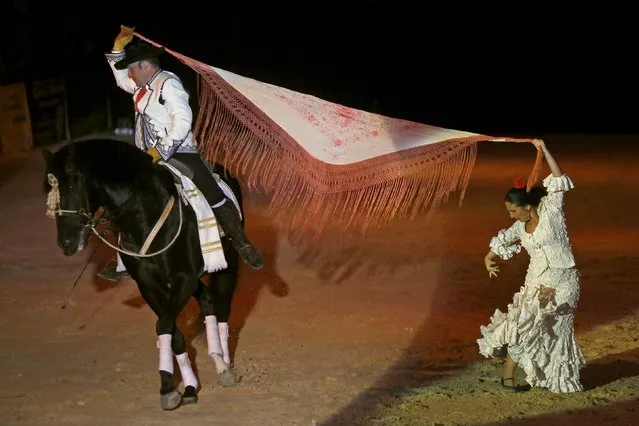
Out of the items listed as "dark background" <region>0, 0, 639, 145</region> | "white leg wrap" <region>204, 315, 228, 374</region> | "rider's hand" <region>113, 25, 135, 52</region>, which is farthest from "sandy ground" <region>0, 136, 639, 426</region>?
"dark background" <region>0, 0, 639, 145</region>

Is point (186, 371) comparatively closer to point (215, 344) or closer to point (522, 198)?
point (215, 344)

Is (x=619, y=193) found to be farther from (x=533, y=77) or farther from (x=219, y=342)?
(x=533, y=77)

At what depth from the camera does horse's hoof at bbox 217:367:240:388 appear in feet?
24.5

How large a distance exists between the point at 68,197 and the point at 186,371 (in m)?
1.57

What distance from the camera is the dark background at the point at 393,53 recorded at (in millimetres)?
25906

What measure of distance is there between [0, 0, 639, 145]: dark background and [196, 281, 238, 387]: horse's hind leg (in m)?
17.2

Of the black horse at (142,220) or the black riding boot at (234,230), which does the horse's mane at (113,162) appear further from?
the black riding boot at (234,230)

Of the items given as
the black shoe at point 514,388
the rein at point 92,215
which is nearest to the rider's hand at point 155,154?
the rein at point 92,215

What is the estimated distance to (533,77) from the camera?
110ft

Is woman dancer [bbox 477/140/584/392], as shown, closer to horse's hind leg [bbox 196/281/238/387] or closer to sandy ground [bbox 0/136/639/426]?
sandy ground [bbox 0/136/639/426]

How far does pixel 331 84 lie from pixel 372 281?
22.8 m

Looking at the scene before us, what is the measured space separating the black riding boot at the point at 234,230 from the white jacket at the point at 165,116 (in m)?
0.51

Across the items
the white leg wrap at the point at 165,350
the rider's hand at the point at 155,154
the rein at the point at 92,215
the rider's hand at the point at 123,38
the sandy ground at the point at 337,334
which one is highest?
the rider's hand at the point at 123,38

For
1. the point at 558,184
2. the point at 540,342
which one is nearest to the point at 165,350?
the point at 540,342
